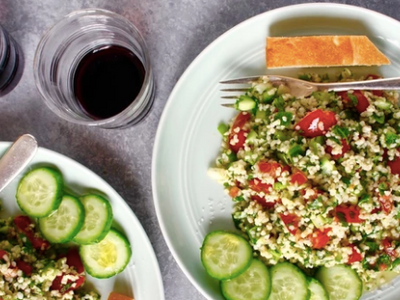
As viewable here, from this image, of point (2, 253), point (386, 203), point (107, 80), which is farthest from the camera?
point (107, 80)

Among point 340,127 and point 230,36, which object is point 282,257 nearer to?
point 340,127

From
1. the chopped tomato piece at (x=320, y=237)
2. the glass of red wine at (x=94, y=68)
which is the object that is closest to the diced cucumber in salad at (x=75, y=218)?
the glass of red wine at (x=94, y=68)

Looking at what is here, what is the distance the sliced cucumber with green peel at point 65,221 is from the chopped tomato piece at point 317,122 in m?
0.72

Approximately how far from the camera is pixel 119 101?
164cm

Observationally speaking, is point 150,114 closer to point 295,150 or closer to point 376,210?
point 295,150

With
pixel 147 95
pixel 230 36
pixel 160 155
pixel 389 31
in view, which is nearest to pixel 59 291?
pixel 160 155

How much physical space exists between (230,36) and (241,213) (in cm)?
55

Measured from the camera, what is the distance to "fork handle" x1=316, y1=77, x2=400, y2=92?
1507mm

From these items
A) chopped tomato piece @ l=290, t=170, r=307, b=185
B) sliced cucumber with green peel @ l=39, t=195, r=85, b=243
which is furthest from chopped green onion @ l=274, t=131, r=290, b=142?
sliced cucumber with green peel @ l=39, t=195, r=85, b=243

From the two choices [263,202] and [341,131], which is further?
[263,202]

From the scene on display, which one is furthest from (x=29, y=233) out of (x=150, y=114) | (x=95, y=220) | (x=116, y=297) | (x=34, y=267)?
(x=150, y=114)

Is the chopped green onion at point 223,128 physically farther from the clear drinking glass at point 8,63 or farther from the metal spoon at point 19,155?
the clear drinking glass at point 8,63

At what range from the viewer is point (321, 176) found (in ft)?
4.81

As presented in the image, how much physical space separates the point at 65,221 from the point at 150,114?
0.44 m
